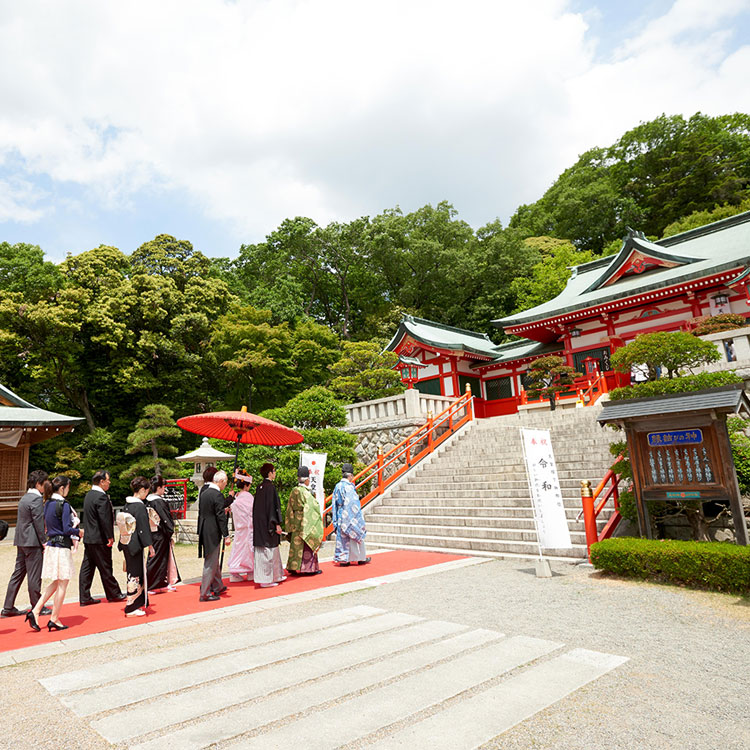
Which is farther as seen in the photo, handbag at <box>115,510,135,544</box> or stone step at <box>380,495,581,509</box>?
stone step at <box>380,495,581,509</box>

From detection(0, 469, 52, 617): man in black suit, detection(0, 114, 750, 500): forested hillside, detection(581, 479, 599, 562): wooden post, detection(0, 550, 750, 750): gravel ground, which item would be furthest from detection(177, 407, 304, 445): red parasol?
detection(0, 114, 750, 500): forested hillside

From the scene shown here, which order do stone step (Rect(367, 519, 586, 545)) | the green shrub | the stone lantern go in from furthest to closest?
the stone lantern → stone step (Rect(367, 519, 586, 545)) → the green shrub

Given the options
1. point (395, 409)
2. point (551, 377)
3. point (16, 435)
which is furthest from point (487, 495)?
point (16, 435)

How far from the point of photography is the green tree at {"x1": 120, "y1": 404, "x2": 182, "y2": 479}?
63.6ft

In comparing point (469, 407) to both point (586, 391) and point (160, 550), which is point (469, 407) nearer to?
point (586, 391)

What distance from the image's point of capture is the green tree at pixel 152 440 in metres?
19.4

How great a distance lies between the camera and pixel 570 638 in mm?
4516

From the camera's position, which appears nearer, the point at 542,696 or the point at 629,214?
the point at 542,696

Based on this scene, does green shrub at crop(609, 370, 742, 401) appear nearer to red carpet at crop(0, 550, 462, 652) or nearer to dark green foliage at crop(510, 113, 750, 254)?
red carpet at crop(0, 550, 462, 652)

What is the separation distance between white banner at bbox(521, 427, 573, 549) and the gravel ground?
18.3 inches

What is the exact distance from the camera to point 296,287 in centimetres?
2922

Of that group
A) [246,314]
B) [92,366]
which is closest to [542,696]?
[246,314]

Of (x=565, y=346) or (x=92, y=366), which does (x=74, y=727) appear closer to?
(x=565, y=346)

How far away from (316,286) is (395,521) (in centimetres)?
2799
